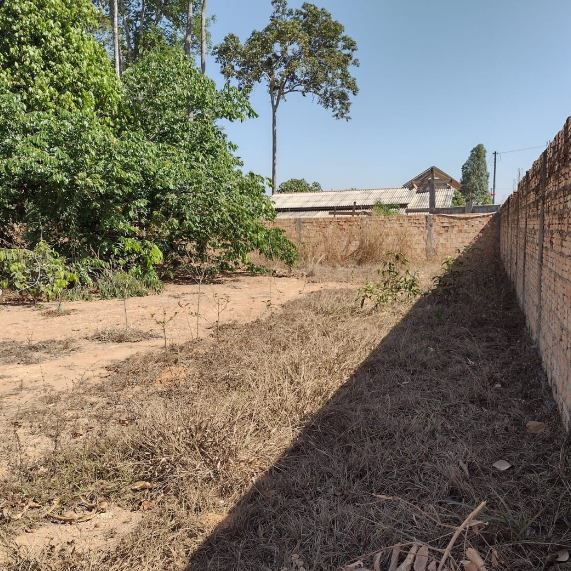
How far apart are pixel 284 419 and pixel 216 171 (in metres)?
8.60

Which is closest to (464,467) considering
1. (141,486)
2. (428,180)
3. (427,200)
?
(141,486)

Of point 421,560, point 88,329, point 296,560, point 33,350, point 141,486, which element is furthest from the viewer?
point 88,329

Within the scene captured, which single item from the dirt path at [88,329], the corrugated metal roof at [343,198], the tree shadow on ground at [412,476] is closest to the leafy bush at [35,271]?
the dirt path at [88,329]

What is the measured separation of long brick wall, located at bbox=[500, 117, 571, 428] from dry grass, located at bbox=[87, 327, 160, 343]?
163 inches

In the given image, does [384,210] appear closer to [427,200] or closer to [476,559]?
[427,200]

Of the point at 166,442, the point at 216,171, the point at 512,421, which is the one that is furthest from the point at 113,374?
the point at 216,171

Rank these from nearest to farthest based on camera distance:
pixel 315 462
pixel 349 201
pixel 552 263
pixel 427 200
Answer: pixel 315 462, pixel 552 263, pixel 349 201, pixel 427 200

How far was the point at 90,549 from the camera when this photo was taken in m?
2.14

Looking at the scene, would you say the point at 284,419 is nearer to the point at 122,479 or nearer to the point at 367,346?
the point at 122,479

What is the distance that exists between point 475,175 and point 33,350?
58870 millimetres

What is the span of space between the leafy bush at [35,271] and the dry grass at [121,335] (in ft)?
8.42

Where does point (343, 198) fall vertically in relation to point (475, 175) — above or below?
below

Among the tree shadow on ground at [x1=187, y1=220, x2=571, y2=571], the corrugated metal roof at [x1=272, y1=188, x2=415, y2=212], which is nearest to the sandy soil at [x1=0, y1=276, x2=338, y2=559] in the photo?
the tree shadow on ground at [x1=187, y1=220, x2=571, y2=571]

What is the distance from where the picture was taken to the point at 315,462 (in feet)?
9.10
